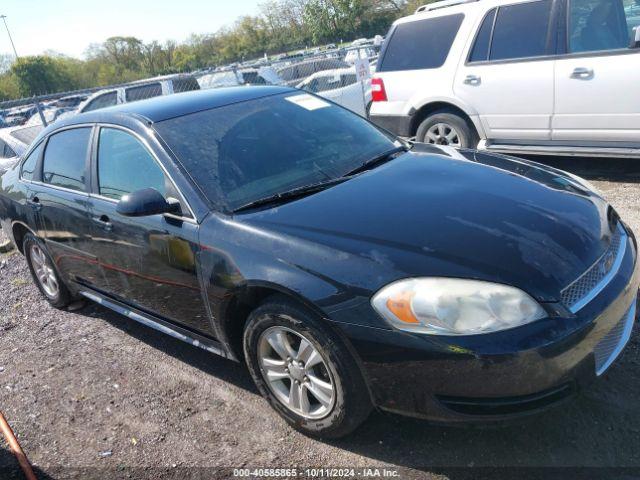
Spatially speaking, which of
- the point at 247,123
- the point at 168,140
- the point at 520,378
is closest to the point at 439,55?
the point at 247,123

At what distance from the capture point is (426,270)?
89.9 inches

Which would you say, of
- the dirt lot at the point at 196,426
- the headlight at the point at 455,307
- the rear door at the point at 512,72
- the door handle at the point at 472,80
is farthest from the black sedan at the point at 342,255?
the door handle at the point at 472,80

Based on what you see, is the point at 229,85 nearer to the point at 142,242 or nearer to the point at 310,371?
the point at 142,242

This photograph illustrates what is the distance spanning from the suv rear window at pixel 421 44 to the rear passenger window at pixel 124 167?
4.28 metres

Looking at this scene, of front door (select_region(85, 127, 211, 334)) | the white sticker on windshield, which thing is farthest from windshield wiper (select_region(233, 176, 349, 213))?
the white sticker on windshield

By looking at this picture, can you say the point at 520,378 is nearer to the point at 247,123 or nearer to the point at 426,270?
the point at 426,270

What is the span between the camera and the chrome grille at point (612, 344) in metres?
2.38

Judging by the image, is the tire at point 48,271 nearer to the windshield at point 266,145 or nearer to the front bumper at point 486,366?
the windshield at point 266,145

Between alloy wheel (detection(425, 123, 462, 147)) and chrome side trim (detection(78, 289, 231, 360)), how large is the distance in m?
4.23

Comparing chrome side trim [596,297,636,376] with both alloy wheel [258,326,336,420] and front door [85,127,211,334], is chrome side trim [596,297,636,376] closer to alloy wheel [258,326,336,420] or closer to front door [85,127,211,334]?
alloy wheel [258,326,336,420]

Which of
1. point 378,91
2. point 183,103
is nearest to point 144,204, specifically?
point 183,103

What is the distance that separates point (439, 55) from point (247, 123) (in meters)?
3.89

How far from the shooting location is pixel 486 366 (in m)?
2.14

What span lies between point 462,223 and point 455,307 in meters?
0.53
